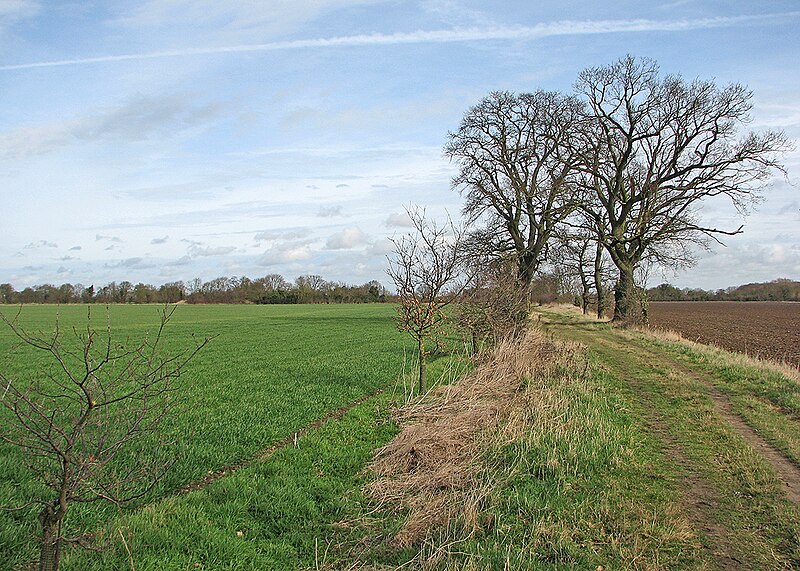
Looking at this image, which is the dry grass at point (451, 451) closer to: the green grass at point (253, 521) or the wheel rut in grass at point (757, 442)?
the green grass at point (253, 521)

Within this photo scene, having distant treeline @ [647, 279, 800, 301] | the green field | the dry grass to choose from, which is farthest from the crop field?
distant treeline @ [647, 279, 800, 301]

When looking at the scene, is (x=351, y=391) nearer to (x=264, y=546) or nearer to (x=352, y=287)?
(x=264, y=546)

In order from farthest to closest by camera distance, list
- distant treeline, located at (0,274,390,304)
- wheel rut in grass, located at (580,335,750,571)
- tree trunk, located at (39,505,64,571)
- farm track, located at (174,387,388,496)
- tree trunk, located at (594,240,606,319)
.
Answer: distant treeline, located at (0,274,390,304)
tree trunk, located at (594,240,606,319)
farm track, located at (174,387,388,496)
wheel rut in grass, located at (580,335,750,571)
tree trunk, located at (39,505,64,571)

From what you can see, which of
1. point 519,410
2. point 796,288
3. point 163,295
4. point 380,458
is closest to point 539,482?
point 380,458

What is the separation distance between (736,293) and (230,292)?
10179 cm

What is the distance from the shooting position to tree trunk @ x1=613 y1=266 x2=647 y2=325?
31672 millimetres

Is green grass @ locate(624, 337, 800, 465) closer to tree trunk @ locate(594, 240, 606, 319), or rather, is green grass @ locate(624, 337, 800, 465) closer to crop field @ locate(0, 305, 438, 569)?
crop field @ locate(0, 305, 438, 569)

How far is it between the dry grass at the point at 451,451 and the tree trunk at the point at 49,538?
3.11m

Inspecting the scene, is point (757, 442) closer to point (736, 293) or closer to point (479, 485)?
point (479, 485)

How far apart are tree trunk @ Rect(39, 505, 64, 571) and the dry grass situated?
311cm

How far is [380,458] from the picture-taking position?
8602mm

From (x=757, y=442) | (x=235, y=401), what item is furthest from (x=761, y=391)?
(x=235, y=401)

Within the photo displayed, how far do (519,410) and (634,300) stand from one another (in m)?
24.2

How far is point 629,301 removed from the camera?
31.9 m
